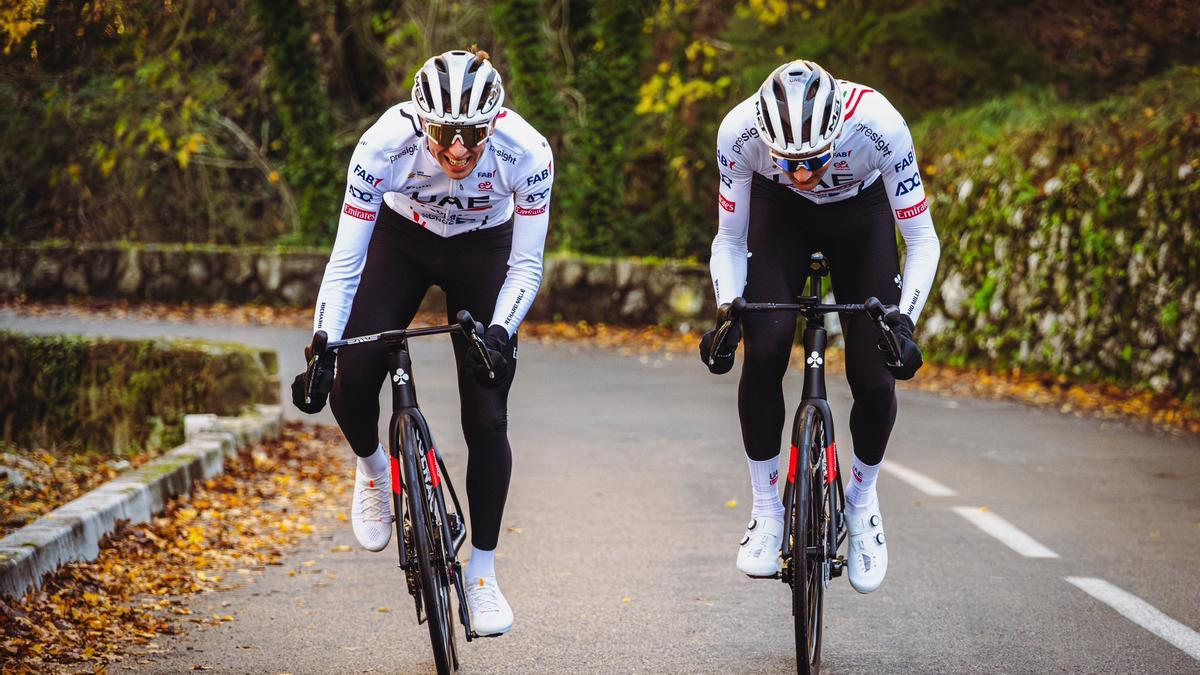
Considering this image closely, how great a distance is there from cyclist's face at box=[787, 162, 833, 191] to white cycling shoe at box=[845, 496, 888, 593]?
54.7 inches

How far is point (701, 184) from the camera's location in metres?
23.9

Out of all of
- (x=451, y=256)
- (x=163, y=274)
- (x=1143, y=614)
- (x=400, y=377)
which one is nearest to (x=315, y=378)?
(x=400, y=377)

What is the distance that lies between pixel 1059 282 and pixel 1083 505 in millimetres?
6673

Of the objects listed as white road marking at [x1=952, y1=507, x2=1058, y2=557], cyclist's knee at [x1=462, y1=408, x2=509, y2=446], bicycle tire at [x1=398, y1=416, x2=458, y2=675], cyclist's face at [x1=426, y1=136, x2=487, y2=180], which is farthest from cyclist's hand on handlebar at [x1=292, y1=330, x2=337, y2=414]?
white road marking at [x1=952, y1=507, x2=1058, y2=557]

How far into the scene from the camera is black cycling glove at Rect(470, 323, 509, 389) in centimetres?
527

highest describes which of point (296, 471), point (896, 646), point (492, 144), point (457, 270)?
point (492, 144)

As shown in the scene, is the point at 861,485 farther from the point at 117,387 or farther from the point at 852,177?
the point at 117,387

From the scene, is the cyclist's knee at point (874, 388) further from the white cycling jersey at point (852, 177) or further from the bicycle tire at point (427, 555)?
the bicycle tire at point (427, 555)

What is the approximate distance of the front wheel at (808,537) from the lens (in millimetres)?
5168

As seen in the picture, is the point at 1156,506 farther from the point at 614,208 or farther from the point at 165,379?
the point at 614,208

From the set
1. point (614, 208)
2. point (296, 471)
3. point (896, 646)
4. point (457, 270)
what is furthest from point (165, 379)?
point (614, 208)

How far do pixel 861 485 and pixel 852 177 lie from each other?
46.7 inches

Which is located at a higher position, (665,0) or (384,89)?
(665,0)

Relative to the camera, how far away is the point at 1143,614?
636 cm
